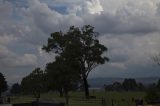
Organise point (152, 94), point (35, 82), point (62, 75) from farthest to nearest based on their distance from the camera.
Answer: point (35, 82), point (62, 75), point (152, 94)

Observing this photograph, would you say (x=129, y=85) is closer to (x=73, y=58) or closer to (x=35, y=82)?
(x=35, y=82)

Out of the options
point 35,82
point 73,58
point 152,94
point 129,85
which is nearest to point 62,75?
point 73,58

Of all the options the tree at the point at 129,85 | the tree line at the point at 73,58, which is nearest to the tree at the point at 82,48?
the tree line at the point at 73,58

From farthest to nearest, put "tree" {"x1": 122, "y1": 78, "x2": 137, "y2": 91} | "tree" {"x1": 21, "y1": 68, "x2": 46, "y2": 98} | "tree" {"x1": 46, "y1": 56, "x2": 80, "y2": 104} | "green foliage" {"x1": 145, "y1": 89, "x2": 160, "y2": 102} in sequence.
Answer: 1. "tree" {"x1": 122, "y1": 78, "x2": 137, "y2": 91}
2. "tree" {"x1": 21, "y1": 68, "x2": 46, "y2": 98}
3. "tree" {"x1": 46, "y1": 56, "x2": 80, "y2": 104}
4. "green foliage" {"x1": 145, "y1": 89, "x2": 160, "y2": 102}

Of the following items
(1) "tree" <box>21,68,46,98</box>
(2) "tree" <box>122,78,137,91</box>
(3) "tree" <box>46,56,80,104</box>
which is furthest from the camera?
(2) "tree" <box>122,78,137,91</box>

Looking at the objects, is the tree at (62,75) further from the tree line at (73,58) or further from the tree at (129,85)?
the tree at (129,85)

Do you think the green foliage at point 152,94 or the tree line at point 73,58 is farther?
the tree line at point 73,58

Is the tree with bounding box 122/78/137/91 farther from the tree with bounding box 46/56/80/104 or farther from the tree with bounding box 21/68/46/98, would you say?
the tree with bounding box 46/56/80/104

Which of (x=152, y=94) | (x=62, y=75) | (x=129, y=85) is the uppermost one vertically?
(x=129, y=85)

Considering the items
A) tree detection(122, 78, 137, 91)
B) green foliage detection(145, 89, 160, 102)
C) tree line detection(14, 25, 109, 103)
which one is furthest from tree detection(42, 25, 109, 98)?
tree detection(122, 78, 137, 91)

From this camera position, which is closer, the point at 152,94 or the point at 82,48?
the point at 152,94

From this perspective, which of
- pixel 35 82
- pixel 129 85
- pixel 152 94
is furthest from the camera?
pixel 129 85

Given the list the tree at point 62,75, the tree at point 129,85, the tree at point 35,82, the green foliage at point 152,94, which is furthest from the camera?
the tree at point 129,85

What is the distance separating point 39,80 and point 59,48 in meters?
20.9
